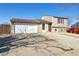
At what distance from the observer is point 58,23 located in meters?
4.66

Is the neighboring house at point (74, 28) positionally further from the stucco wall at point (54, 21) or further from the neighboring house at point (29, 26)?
the neighboring house at point (29, 26)

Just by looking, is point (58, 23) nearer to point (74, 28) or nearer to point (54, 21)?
point (54, 21)

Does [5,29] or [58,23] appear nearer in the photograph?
[5,29]

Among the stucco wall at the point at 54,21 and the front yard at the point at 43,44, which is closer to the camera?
the front yard at the point at 43,44

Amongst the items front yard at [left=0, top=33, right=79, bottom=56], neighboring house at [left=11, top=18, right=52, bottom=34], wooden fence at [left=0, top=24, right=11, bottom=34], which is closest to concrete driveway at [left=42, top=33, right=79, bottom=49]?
front yard at [left=0, top=33, right=79, bottom=56]

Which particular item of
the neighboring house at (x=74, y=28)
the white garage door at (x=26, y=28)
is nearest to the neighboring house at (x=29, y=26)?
the white garage door at (x=26, y=28)

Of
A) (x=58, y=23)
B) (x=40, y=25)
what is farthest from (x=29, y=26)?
(x=58, y=23)

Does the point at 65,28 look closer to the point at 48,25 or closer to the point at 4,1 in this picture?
the point at 48,25

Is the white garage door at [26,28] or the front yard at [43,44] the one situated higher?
the white garage door at [26,28]

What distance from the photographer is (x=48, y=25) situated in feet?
15.2

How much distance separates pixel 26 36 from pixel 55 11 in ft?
2.24

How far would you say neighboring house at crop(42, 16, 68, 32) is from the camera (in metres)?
4.57

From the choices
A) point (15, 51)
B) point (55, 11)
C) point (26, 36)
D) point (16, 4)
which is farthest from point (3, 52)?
point (55, 11)

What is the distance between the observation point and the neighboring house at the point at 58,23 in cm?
457
